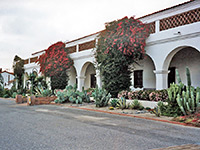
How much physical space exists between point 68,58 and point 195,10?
Result: 12199 millimetres

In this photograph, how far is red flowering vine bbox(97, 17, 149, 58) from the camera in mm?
14250

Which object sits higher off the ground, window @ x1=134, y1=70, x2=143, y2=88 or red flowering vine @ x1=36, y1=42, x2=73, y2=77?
red flowering vine @ x1=36, y1=42, x2=73, y2=77

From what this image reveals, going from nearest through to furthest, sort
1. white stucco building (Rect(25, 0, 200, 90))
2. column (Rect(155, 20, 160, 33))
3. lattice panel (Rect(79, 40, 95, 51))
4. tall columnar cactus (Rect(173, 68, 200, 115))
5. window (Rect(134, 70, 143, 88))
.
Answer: tall columnar cactus (Rect(173, 68, 200, 115)), white stucco building (Rect(25, 0, 200, 90)), column (Rect(155, 20, 160, 33)), window (Rect(134, 70, 143, 88)), lattice panel (Rect(79, 40, 95, 51))

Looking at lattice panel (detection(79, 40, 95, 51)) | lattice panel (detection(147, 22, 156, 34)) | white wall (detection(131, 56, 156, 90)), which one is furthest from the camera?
lattice panel (detection(79, 40, 95, 51))

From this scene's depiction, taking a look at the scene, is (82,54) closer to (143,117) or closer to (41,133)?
(143,117)

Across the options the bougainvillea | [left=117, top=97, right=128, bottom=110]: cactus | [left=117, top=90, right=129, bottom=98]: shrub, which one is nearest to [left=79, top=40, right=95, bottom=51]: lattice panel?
the bougainvillea

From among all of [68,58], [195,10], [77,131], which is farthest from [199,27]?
[68,58]

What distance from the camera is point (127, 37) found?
14352mm

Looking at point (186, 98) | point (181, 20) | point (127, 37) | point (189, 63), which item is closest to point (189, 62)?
point (189, 63)

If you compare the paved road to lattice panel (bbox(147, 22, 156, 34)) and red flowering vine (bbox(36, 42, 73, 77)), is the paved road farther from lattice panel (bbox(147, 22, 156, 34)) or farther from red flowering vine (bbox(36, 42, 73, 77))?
red flowering vine (bbox(36, 42, 73, 77))

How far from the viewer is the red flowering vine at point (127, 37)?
1425 centimetres

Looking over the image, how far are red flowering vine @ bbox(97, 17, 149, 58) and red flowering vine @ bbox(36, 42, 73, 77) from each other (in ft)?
22.6

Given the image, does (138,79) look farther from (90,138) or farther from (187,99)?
(90,138)

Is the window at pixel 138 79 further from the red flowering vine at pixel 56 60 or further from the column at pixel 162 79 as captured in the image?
the red flowering vine at pixel 56 60
